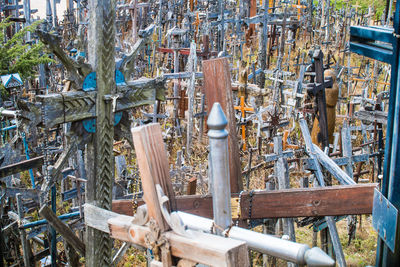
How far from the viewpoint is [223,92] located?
2.67 m

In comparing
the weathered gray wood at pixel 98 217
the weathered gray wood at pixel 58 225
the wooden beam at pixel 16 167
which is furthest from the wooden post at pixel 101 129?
the wooden beam at pixel 16 167

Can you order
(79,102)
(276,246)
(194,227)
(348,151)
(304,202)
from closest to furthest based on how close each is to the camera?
(276,246)
(194,227)
(304,202)
(79,102)
(348,151)

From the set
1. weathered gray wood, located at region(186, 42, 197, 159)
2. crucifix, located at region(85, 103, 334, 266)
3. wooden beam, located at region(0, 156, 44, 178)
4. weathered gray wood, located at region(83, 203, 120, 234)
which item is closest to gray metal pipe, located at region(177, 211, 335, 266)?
crucifix, located at region(85, 103, 334, 266)

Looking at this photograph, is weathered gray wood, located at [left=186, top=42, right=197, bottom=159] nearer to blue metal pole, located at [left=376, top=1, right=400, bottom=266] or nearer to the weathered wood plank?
blue metal pole, located at [left=376, top=1, right=400, bottom=266]

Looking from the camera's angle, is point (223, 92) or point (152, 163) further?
point (223, 92)

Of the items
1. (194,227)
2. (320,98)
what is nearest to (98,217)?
(194,227)

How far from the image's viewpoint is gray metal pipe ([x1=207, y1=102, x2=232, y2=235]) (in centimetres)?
155

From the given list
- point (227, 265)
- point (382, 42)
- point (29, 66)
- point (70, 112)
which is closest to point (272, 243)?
point (227, 265)

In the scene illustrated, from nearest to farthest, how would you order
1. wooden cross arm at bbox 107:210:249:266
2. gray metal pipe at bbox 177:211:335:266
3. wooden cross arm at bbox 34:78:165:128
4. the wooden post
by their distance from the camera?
gray metal pipe at bbox 177:211:335:266, wooden cross arm at bbox 107:210:249:266, wooden cross arm at bbox 34:78:165:128, the wooden post

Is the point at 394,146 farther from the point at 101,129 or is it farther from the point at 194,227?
the point at 101,129

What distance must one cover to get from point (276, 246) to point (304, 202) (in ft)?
3.80

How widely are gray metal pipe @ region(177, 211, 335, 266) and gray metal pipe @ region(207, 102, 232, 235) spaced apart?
6 centimetres

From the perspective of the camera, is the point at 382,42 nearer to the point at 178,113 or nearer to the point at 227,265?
the point at 227,265

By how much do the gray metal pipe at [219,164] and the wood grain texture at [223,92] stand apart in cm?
106
